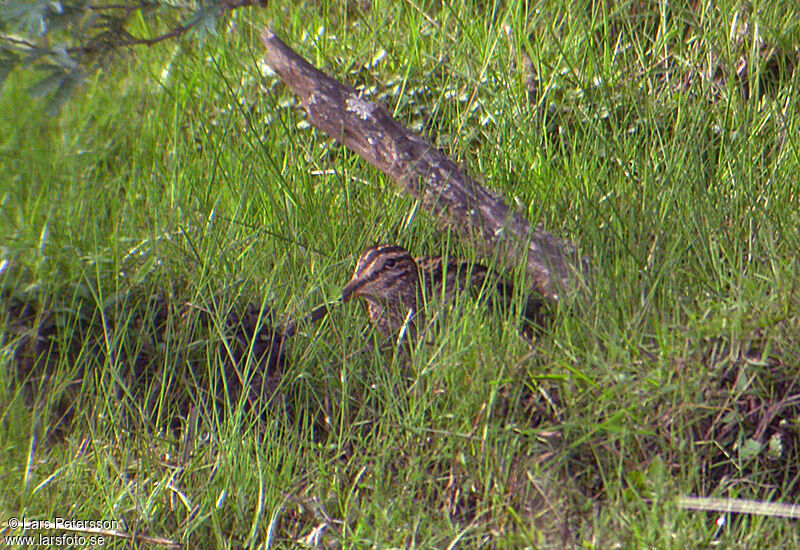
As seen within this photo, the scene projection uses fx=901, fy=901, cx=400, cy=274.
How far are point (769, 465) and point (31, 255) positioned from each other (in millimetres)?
3238

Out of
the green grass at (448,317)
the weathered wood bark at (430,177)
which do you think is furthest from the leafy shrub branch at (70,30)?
the green grass at (448,317)

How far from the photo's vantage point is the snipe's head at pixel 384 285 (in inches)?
151

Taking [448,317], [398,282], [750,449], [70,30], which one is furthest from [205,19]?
[750,449]

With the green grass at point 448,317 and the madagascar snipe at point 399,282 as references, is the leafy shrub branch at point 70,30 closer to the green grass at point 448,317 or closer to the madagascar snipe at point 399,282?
the green grass at point 448,317

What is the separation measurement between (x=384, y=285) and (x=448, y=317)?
A: 361 mm

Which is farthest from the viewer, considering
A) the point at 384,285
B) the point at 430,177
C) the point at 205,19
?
the point at 430,177

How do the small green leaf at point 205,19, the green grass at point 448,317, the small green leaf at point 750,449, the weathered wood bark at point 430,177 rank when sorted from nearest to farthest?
the small green leaf at point 750,449
the green grass at point 448,317
the small green leaf at point 205,19
the weathered wood bark at point 430,177

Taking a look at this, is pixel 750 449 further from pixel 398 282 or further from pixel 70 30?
pixel 70 30

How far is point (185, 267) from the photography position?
4125 millimetres

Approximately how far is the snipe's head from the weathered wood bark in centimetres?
29

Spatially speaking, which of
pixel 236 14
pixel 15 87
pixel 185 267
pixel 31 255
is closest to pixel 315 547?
pixel 185 267

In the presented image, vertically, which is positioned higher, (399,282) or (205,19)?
(205,19)

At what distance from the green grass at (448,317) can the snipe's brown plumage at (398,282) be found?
119mm

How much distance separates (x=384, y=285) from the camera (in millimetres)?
3766
